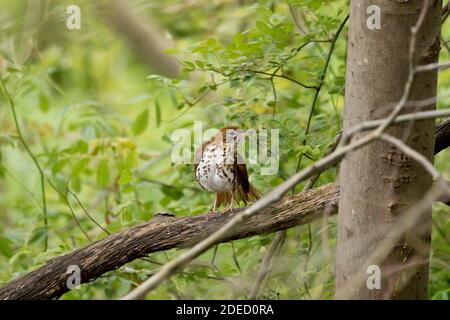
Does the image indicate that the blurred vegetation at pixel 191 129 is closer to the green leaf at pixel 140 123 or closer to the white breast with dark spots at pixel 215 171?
the green leaf at pixel 140 123

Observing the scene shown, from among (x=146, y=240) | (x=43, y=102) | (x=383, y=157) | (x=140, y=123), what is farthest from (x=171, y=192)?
(x=383, y=157)

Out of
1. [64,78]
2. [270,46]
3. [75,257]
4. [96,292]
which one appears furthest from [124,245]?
[64,78]

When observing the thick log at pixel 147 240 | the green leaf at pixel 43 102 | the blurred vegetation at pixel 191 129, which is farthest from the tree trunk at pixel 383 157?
the green leaf at pixel 43 102

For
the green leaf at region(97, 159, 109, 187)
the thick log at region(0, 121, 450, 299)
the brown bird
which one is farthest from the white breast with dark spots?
the green leaf at region(97, 159, 109, 187)

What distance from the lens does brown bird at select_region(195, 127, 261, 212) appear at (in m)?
3.20

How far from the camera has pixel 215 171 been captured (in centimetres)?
320

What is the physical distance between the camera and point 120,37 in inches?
218

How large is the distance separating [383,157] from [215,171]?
1.02 meters

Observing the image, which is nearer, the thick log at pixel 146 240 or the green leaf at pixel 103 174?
the thick log at pixel 146 240

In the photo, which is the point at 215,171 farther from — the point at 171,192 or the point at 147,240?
the point at 171,192

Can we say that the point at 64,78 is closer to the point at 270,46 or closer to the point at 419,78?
the point at 270,46

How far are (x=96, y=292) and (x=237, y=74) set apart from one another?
161 cm

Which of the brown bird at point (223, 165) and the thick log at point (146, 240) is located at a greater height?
the brown bird at point (223, 165)

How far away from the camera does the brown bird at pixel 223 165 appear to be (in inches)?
126
